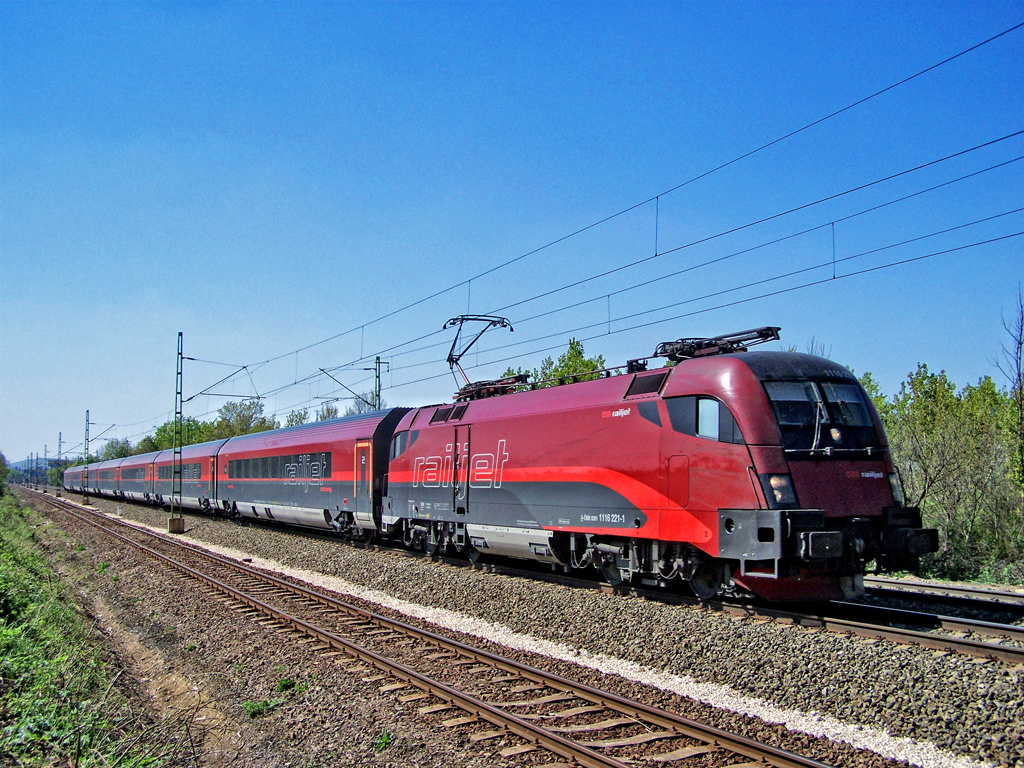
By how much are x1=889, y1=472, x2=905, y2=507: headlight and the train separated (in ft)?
0.11

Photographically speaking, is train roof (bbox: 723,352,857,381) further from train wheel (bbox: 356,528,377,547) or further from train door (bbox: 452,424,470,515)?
train wheel (bbox: 356,528,377,547)

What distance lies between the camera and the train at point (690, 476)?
31.2 ft

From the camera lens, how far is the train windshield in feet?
32.2

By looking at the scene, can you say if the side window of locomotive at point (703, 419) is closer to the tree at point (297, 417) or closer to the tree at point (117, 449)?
the tree at point (297, 417)

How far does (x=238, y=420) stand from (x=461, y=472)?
214 feet

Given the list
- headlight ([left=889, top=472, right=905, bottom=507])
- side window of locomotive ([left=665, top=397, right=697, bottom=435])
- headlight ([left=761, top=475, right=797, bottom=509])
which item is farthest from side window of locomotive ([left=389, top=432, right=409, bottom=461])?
headlight ([left=889, top=472, right=905, bottom=507])

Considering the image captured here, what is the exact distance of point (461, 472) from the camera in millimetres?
16078

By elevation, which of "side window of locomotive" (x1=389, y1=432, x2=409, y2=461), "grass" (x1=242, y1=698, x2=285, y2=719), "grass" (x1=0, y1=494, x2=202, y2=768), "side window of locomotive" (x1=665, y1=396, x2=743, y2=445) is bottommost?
"grass" (x1=242, y1=698, x2=285, y2=719)

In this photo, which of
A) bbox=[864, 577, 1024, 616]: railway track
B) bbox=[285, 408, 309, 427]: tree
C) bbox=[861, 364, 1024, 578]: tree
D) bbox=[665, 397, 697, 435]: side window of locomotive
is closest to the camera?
bbox=[665, 397, 697, 435]: side window of locomotive

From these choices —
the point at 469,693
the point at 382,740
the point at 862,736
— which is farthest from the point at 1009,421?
the point at 382,740

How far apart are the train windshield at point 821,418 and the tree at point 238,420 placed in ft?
214

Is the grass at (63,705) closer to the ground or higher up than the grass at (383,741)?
higher up

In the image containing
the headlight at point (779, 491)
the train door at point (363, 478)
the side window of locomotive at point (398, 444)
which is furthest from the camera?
the train door at point (363, 478)

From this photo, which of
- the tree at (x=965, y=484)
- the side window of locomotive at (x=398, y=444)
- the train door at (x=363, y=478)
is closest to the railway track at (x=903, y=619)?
the tree at (x=965, y=484)
